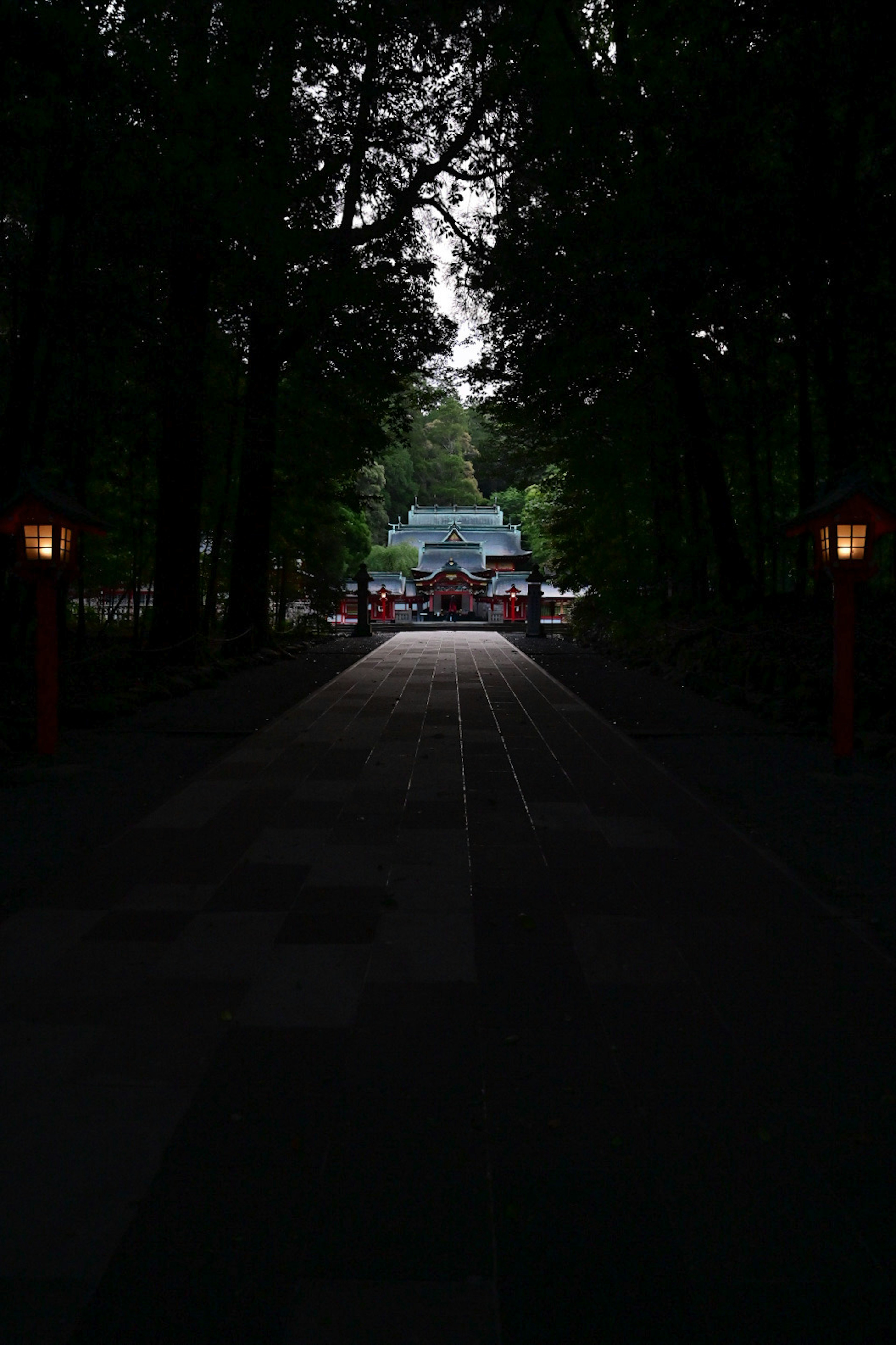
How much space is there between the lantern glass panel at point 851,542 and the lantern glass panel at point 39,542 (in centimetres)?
586

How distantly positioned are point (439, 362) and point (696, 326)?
6.38 m

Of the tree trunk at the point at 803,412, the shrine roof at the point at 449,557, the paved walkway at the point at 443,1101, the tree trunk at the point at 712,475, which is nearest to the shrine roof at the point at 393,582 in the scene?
the shrine roof at the point at 449,557

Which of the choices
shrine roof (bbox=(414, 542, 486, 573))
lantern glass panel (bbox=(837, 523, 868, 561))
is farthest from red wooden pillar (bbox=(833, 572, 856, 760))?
shrine roof (bbox=(414, 542, 486, 573))

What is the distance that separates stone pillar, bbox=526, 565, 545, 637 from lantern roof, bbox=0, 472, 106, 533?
2223 centimetres

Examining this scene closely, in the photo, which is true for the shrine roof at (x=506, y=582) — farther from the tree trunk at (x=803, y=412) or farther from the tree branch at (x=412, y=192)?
the tree trunk at (x=803, y=412)

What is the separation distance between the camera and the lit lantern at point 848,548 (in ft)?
25.3

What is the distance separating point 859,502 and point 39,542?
6097 mm

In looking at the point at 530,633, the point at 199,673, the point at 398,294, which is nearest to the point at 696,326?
the point at 398,294

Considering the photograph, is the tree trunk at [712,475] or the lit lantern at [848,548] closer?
the lit lantern at [848,548]

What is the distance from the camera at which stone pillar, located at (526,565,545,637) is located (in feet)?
99.2

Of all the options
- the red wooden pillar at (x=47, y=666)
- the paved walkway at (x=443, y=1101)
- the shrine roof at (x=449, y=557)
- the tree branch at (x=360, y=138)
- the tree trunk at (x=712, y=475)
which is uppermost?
the tree branch at (x=360, y=138)

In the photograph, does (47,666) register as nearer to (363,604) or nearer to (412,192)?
(412,192)

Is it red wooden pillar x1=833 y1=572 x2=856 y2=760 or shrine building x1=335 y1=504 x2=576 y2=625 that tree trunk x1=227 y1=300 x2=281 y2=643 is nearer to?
red wooden pillar x1=833 y1=572 x2=856 y2=760

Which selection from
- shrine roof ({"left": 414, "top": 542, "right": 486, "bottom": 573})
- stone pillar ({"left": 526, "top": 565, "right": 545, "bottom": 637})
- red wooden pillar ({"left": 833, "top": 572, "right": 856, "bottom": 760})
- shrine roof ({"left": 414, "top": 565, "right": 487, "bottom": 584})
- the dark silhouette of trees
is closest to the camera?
red wooden pillar ({"left": 833, "top": 572, "right": 856, "bottom": 760})
